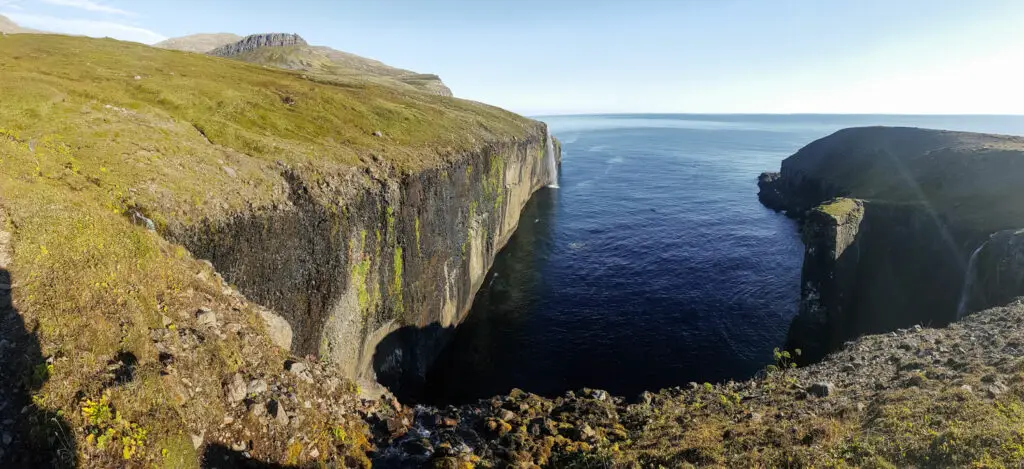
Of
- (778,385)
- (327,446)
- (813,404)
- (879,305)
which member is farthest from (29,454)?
(879,305)

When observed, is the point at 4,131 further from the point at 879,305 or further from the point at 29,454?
the point at 879,305

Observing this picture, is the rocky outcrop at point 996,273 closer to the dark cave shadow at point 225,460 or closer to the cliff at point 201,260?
the cliff at point 201,260

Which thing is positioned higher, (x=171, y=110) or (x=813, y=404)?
(x=171, y=110)

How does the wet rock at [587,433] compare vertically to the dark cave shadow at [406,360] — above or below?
above

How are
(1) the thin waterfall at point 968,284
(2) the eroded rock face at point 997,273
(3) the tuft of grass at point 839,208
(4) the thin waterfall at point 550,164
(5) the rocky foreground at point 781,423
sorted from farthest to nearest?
(4) the thin waterfall at point 550,164
(3) the tuft of grass at point 839,208
(1) the thin waterfall at point 968,284
(2) the eroded rock face at point 997,273
(5) the rocky foreground at point 781,423

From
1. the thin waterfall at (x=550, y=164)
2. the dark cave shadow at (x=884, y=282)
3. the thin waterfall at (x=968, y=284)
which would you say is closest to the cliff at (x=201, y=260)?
the dark cave shadow at (x=884, y=282)
